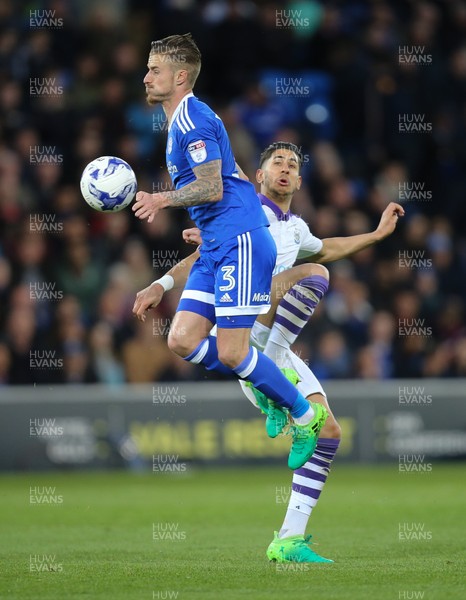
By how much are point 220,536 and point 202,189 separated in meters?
3.03

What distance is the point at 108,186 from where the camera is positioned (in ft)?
25.4

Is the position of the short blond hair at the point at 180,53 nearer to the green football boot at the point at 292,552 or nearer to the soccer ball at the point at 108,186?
the soccer ball at the point at 108,186

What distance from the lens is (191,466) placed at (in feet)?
50.7

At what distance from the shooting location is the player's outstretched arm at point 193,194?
7152 mm

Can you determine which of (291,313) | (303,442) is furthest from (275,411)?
(291,313)

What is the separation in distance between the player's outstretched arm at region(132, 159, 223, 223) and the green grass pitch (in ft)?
6.75

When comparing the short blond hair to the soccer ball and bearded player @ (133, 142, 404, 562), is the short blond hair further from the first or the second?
bearded player @ (133, 142, 404, 562)

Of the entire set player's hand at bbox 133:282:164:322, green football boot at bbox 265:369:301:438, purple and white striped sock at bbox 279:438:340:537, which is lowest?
purple and white striped sock at bbox 279:438:340:537

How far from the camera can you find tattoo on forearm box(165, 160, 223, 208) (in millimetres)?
7289

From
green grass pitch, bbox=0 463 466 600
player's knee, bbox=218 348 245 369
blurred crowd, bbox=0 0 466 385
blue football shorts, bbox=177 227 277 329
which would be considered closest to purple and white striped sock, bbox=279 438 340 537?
green grass pitch, bbox=0 463 466 600

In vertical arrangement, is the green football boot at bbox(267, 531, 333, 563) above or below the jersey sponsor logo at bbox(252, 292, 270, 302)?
below

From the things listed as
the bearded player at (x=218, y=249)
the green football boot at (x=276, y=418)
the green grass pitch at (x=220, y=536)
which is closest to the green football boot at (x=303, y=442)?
the bearded player at (x=218, y=249)

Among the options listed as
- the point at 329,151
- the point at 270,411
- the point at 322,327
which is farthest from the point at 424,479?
the point at 270,411

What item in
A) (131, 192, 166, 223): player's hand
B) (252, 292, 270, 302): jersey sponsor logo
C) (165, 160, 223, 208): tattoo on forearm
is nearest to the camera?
(131, 192, 166, 223): player's hand
